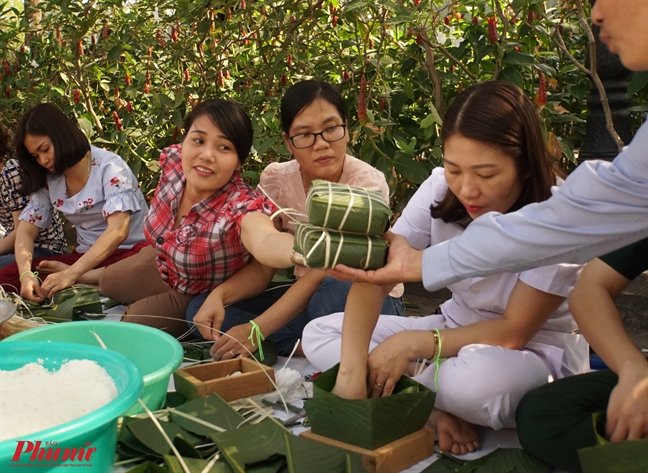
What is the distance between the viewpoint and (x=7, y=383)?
155cm

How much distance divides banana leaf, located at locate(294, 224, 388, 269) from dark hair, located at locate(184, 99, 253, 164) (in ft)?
3.21

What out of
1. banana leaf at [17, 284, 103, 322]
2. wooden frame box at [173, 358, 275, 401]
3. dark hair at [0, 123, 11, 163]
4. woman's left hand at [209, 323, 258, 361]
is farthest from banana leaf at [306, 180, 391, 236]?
dark hair at [0, 123, 11, 163]

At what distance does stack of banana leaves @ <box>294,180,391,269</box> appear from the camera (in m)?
1.61

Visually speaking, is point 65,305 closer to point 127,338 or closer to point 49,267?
point 49,267

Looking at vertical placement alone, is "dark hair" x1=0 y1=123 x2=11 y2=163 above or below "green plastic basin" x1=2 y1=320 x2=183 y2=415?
above

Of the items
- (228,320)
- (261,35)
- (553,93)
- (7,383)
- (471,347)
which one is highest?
(261,35)

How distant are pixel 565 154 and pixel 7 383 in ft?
7.81

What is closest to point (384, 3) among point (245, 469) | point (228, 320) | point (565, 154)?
point (565, 154)

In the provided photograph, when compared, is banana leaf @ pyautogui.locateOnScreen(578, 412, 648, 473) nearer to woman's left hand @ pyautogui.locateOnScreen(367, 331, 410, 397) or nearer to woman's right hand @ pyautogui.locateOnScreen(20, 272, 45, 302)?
woman's left hand @ pyautogui.locateOnScreen(367, 331, 410, 397)

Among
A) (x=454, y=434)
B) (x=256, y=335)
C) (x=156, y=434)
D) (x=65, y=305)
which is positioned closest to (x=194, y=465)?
(x=156, y=434)

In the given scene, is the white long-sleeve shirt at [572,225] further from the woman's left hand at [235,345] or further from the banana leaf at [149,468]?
the woman's left hand at [235,345]

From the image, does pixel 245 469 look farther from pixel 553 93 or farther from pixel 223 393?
pixel 553 93

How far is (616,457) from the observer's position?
1282 mm

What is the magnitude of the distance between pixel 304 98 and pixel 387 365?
3.73 feet
